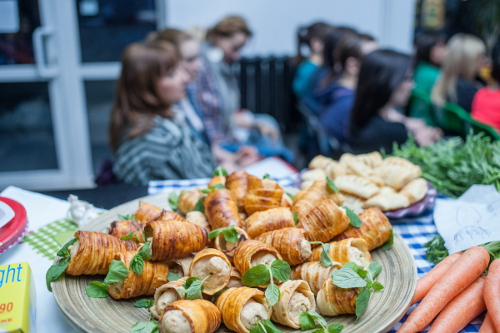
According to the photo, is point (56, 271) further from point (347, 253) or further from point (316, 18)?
point (316, 18)

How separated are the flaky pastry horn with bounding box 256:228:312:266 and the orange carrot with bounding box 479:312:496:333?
44 cm

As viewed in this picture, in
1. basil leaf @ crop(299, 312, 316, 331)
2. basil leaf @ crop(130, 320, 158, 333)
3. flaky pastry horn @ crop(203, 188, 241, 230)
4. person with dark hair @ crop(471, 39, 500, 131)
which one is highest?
flaky pastry horn @ crop(203, 188, 241, 230)

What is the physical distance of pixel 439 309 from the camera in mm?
1159

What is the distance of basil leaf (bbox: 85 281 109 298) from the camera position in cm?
115

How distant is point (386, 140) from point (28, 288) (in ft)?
8.23

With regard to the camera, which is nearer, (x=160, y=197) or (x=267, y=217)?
(x=267, y=217)

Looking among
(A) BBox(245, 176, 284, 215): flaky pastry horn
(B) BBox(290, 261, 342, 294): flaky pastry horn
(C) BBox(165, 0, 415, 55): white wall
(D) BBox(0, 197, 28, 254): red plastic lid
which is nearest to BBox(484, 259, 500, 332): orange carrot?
(B) BBox(290, 261, 342, 294): flaky pastry horn

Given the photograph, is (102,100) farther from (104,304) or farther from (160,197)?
(104,304)

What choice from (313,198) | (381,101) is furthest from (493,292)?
(381,101)

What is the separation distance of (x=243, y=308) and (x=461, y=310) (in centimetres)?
56

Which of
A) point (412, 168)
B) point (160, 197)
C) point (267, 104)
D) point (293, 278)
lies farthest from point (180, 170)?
point (267, 104)

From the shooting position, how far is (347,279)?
1069 mm

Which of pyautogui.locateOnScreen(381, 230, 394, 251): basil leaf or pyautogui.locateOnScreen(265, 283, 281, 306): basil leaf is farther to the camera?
pyautogui.locateOnScreen(381, 230, 394, 251): basil leaf

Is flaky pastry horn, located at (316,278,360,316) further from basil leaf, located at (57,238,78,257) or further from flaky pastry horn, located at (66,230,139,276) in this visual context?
basil leaf, located at (57,238,78,257)
